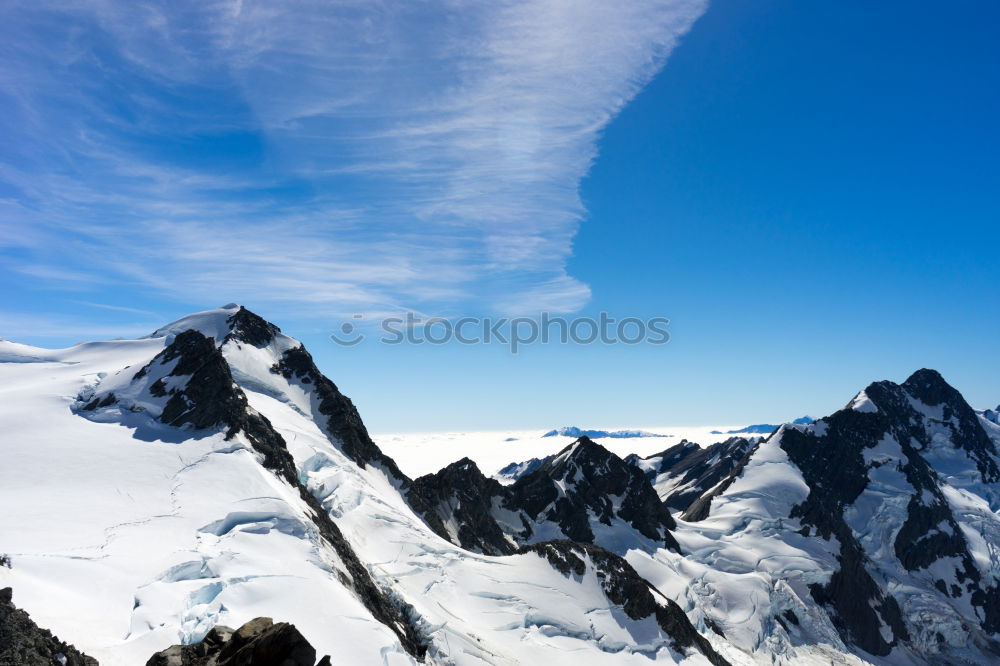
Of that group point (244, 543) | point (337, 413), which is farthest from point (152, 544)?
point (337, 413)

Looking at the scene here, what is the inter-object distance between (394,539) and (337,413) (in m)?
36.1

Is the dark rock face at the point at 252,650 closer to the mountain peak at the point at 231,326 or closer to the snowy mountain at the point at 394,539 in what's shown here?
the snowy mountain at the point at 394,539

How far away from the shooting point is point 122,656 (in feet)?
91.4

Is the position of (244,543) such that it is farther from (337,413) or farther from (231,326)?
(231,326)

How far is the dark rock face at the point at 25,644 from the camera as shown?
2209 centimetres

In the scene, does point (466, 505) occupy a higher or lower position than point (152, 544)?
higher

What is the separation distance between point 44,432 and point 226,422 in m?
18.0

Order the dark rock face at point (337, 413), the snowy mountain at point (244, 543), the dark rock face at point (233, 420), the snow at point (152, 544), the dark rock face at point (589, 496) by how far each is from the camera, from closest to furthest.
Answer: the snow at point (152, 544), the snowy mountain at point (244, 543), the dark rock face at point (233, 420), the dark rock face at point (337, 413), the dark rock face at point (589, 496)

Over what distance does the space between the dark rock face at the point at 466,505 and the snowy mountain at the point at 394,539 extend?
589 millimetres

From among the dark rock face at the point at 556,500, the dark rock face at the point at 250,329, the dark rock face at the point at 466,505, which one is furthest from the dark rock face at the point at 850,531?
the dark rock face at the point at 250,329

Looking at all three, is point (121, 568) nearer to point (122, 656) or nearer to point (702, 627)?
point (122, 656)

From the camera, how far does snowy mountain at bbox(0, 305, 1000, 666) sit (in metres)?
38.4

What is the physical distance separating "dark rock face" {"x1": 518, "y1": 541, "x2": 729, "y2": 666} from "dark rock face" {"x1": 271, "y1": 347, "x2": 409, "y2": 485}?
31.7 meters

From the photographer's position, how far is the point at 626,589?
260 feet
